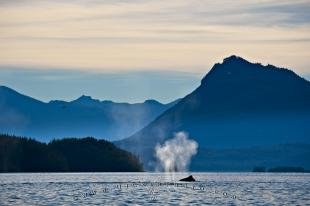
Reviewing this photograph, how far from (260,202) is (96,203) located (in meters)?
29.1

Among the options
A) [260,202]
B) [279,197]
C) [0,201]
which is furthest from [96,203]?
[279,197]

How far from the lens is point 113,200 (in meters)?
167

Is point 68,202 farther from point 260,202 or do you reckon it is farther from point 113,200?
point 260,202

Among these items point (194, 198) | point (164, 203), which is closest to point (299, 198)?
point (194, 198)

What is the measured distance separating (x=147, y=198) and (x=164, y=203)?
16.9m

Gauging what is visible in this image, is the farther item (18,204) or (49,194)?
(49,194)

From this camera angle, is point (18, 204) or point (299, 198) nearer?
point (18, 204)

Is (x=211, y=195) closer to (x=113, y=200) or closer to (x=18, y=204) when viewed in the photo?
(x=113, y=200)

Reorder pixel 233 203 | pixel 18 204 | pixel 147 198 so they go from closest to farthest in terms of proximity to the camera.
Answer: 1. pixel 18 204
2. pixel 233 203
3. pixel 147 198

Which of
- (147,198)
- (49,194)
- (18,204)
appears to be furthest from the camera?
(49,194)

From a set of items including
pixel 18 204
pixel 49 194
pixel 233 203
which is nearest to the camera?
pixel 18 204

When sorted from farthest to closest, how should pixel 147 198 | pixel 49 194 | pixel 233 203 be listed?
pixel 49 194
pixel 147 198
pixel 233 203

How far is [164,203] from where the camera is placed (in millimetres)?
157250

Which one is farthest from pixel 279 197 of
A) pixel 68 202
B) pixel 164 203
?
pixel 68 202
